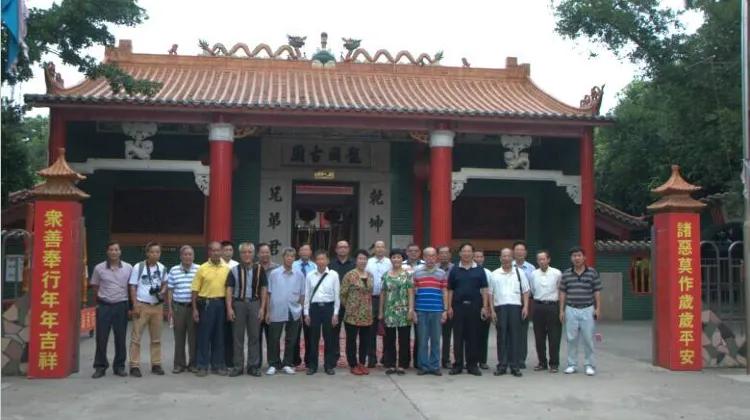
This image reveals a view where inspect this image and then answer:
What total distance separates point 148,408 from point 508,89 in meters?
12.0

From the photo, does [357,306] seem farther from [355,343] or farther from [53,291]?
[53,291]

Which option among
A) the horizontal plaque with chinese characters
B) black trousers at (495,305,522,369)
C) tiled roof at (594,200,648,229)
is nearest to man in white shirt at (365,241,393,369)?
black trousers at (495,305,522,369)

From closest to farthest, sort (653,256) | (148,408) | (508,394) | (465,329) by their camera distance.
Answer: (148,408)
(508,394)
(465,329)
(653,256)

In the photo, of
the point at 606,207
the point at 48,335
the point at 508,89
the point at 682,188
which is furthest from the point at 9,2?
the point at 606,207

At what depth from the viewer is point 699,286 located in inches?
346

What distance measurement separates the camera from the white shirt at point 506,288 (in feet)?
27.7

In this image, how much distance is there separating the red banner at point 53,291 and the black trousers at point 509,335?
14.6ft

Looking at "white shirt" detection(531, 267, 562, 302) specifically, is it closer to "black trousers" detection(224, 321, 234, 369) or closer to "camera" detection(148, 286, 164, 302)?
"black trousers" detection(224, 321, 234, 369)

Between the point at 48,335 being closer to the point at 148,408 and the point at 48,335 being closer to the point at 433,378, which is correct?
the point at 148,408

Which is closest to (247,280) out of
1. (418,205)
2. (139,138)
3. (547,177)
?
(139,138)

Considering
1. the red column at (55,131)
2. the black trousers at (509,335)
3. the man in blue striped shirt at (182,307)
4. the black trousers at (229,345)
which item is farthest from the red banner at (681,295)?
the red column at (55,131)

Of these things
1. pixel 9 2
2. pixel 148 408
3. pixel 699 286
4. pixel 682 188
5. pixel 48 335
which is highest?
pixel 9 2

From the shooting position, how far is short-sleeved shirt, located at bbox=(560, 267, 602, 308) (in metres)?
8.55

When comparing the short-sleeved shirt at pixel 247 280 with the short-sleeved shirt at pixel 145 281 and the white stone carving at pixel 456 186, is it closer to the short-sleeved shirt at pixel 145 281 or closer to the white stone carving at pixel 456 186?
the short-sleeved shirt at pixel 145 281
